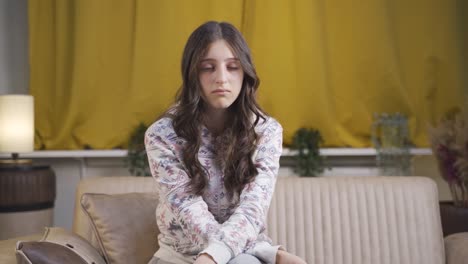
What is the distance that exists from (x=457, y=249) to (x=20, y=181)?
6.50 feet

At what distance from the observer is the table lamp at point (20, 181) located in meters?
2.64

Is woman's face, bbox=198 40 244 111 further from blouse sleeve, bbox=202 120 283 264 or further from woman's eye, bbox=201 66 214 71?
blouse sleeve, bbox=202 120 283 264

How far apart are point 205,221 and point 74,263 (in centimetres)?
38

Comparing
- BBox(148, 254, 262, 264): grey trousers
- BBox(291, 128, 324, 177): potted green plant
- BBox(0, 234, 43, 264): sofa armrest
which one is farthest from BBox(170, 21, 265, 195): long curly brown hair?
BBox(291, 128, 324, 177): potted green plant

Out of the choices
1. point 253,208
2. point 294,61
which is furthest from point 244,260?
point 294,61

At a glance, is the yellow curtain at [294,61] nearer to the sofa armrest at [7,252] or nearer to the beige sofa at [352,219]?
the beige sofa at [352,219]

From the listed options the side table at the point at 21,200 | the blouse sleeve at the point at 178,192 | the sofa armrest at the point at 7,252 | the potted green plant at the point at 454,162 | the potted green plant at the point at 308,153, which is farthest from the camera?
the potted green plant at the point at 308,153

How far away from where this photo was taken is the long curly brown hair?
4.76ft

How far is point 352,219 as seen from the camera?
6.53 feet

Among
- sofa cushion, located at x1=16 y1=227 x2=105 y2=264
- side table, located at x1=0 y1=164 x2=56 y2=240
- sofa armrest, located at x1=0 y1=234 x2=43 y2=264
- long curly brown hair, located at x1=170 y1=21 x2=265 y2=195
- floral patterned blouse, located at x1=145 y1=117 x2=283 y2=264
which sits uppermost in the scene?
long curly brown hair, located at x1=170 y1=21 x2=265 y2=195

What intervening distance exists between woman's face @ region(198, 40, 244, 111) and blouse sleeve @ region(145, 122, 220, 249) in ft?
0.60

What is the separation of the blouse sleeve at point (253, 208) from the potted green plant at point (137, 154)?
57.2 inches

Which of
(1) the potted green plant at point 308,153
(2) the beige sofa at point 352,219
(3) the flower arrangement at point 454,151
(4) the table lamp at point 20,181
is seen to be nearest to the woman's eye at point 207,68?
(2) the beige sofa at point 352,219

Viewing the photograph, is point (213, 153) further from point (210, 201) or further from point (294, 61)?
point (294, 61)
